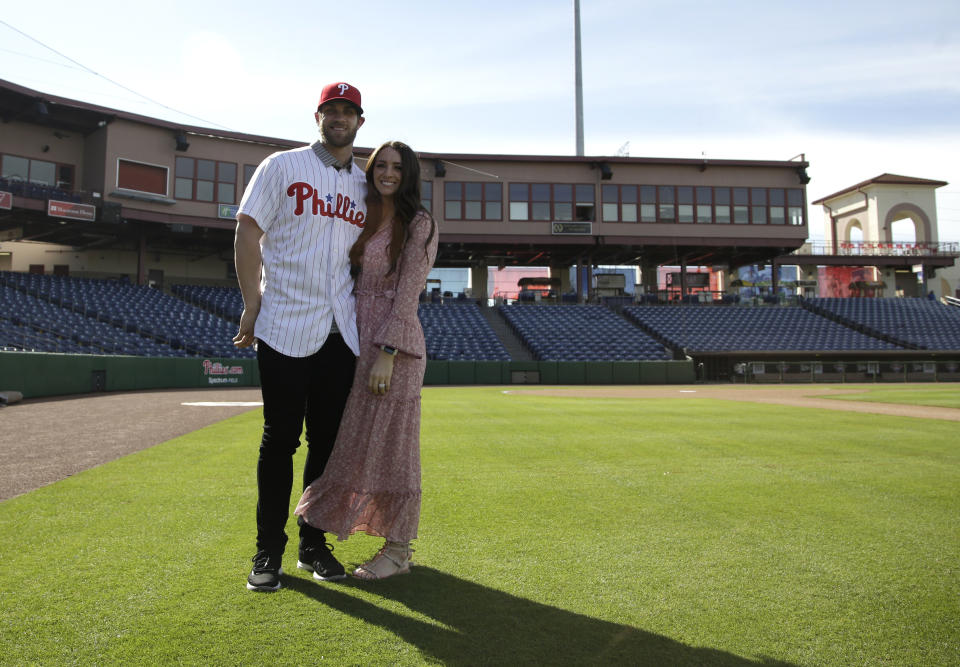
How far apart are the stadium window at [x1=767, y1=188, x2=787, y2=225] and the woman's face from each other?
1610 inches

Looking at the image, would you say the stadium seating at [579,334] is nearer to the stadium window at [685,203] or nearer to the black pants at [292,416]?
the stadium window at [685,203]

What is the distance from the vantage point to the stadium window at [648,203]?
124 feet

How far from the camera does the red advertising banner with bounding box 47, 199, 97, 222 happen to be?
2594cm

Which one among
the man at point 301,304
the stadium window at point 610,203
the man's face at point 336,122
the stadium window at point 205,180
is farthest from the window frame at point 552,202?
the man at point 301,304

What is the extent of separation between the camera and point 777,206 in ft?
128

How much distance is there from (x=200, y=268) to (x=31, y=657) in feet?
119

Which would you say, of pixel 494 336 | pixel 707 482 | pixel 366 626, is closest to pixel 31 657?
pixel 366 626

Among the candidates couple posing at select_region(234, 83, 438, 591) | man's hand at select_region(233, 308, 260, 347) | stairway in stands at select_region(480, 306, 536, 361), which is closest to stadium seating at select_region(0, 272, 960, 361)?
stairway in stands at select_region(480, 306, 536, 361)

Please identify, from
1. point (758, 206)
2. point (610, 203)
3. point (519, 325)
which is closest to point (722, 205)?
point (758, 206)

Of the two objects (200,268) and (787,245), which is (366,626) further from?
(787,245)

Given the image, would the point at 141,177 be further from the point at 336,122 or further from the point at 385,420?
the point at 385,420

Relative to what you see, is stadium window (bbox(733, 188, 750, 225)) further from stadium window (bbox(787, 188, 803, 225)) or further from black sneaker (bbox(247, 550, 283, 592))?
black sneaker (bbox(247, 550, 283, 592))

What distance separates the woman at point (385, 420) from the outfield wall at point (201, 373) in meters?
15.7

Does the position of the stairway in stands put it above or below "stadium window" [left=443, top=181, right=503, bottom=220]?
below
